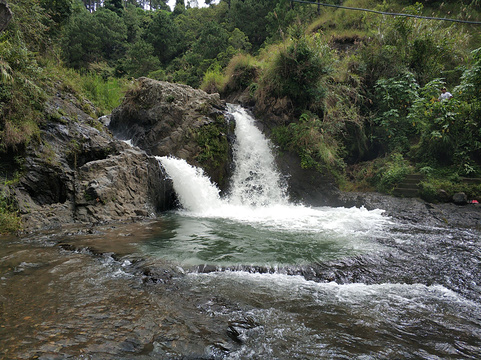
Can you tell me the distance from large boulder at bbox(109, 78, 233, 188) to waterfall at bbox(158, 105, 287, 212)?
1.80 ft

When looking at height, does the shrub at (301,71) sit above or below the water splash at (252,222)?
above

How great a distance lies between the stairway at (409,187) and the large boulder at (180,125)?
6435 millimetres

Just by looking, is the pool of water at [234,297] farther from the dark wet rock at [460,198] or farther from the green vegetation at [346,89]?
the dark wet rock at [460,198]

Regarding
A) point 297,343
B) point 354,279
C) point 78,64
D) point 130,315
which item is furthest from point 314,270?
point 78,64

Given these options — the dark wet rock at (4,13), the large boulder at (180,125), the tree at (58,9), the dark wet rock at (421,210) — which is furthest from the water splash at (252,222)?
the tree at (58,9)

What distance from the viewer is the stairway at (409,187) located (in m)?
9.98

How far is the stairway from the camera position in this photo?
9.98 m

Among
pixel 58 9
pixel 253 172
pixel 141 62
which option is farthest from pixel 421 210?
pixel 141 62

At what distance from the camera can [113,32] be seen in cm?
2947

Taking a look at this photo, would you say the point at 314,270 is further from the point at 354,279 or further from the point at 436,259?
the point at 436,259

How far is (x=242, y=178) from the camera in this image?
36.8 feet

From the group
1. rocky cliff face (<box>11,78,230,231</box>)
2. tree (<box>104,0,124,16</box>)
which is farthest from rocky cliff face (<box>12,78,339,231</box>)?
tree (<box>104,0,124,16</box>)

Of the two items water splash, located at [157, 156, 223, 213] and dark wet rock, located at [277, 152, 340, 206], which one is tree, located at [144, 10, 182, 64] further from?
water splash, located at [157, 156, 223, 213]

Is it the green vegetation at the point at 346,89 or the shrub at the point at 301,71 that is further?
the shrub at the point at 301,71
